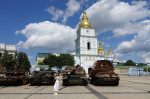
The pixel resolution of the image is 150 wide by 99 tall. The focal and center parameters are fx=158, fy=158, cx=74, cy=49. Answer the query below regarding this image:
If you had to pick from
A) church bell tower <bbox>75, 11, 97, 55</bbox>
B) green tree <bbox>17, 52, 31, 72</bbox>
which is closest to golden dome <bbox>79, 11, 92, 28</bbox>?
church bell tower <bbox>75, 11, 97, 55</bbox>

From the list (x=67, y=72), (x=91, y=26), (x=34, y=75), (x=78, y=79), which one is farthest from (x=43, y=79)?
(x=91, y=26)

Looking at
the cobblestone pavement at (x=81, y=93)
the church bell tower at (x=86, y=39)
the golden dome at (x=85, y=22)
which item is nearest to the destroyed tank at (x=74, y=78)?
the cobblestone pavement at (x=81, y=93)

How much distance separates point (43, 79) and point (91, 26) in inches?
2209

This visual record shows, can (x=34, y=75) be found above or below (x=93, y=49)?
below

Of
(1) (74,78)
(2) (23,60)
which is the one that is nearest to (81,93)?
(1) (74,78)

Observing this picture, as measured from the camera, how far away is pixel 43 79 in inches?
592

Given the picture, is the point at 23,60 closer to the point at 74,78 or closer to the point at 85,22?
the point at 85,22

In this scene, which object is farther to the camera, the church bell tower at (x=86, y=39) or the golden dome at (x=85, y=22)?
the golden dome at (x=85, y=22)

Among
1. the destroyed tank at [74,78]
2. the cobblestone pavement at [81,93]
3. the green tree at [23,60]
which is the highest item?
the green tree at [23,60]

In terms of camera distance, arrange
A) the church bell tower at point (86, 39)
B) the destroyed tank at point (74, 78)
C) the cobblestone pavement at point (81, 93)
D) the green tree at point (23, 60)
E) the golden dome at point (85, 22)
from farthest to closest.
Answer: the golden dome at point (85, 22) < the church bell tower at point (86, 39) < the green tree at point (23, 60) < the destroyed tank at point (74, 78) < the cobblestone pavement at point (81, 93)

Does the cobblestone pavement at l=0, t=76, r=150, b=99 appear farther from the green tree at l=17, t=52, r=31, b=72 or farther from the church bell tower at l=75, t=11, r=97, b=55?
the church bell tower at l=75, t=11, r=97, b=55

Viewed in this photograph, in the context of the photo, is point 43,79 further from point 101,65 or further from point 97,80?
point 101,65

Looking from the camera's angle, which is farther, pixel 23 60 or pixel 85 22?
pixel 85 22

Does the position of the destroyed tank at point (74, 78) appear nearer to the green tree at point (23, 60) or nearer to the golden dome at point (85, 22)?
the green tree at point (23, 60)
